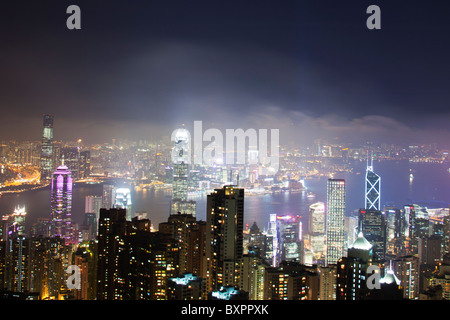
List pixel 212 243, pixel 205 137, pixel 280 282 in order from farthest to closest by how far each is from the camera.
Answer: pixel 205 137 → pixel 212 243 → pixel 280 282

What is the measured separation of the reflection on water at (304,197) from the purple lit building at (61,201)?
119mm

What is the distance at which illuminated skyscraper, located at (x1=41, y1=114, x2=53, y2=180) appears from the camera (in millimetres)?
5145

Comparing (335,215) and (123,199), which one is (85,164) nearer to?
(123,199)

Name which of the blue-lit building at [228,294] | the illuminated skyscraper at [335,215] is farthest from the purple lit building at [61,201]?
the blue-lit building at [228,294]

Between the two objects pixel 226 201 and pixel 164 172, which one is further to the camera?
pixel 164 172

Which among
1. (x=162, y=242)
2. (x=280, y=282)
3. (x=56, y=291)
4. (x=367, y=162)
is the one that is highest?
(x=367, y=162)

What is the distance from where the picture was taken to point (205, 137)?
554 centimetres

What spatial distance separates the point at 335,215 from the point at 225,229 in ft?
10.1

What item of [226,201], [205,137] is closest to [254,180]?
[205,137]

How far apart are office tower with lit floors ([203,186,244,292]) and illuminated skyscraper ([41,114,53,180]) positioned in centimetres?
234

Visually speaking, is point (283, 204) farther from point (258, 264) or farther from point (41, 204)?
point (41, 204)

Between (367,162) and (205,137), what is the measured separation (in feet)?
7.53

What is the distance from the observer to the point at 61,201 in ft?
21.3

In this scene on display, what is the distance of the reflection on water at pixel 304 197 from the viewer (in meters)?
5.65
